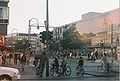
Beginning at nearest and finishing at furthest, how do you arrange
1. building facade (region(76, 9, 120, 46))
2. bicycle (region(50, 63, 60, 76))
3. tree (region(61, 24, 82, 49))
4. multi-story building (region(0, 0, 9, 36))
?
bicycle (region(50, 63, 60, 76)) < multi-story building (region(0, 0, 9, 36)) < tree (region(61, 24, 82, 49)) < building facade (region(76, 9, 120, 46))

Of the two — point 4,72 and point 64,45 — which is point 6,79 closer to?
point 4,72

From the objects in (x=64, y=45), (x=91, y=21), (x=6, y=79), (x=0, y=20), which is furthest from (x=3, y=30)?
(x=91, y=21)

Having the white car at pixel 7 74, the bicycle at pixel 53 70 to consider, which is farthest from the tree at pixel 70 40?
the white car at pixel 7 74

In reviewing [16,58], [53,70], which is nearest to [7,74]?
[53,70]

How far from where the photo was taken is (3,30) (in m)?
64.2

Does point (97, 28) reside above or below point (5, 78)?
above

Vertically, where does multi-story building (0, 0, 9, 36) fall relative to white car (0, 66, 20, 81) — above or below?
above

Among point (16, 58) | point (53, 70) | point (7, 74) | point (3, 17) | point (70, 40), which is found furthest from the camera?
point (70, 40)

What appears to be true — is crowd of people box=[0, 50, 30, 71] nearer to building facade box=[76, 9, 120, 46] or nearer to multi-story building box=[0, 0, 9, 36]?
multi-story building box=[0, 0, 9, 36]

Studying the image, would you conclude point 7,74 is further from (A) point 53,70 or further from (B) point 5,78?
(A) point 53,70

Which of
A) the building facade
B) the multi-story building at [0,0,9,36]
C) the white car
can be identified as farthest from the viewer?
the building facade

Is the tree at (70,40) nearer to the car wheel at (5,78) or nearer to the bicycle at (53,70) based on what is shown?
the bicycle at (53,70)

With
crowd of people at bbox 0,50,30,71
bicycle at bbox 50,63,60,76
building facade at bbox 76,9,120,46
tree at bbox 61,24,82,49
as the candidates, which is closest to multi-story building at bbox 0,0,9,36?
crowd of people at bbox 0,50,30,71

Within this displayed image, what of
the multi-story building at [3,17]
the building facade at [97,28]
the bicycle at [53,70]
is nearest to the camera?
the bicycle at [53,70]
